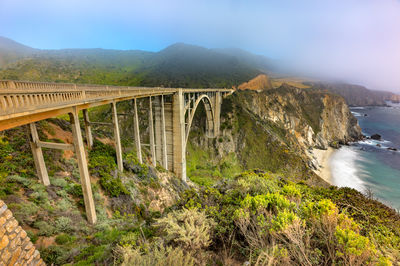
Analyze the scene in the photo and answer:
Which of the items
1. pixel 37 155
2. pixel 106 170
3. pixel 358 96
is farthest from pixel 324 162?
pixel 358 96

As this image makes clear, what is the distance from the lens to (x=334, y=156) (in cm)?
4634

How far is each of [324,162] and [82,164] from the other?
168ft

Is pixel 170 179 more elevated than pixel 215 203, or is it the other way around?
pixel 215 203

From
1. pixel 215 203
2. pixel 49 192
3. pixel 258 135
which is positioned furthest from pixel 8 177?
pixel 258 135

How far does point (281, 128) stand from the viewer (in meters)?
49.5

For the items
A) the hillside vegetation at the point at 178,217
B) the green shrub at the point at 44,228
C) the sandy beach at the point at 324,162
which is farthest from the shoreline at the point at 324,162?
the green shrub at the point at 44,228

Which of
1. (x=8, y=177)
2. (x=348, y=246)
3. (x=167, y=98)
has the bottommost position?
(x=8, y=177)

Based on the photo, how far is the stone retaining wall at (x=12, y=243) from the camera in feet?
12.6

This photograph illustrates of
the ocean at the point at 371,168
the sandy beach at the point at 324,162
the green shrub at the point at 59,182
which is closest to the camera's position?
the green shrub at the point at 59,182

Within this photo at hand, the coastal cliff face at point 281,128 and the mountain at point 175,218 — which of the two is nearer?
the mountain at point 175,218

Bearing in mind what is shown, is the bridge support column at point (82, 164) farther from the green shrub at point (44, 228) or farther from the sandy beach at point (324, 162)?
the sandy beach at point (324, 162)

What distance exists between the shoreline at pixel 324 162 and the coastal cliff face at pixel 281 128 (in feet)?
6.18

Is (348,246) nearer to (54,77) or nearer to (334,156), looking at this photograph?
(334,156)

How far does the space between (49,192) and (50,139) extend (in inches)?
199
